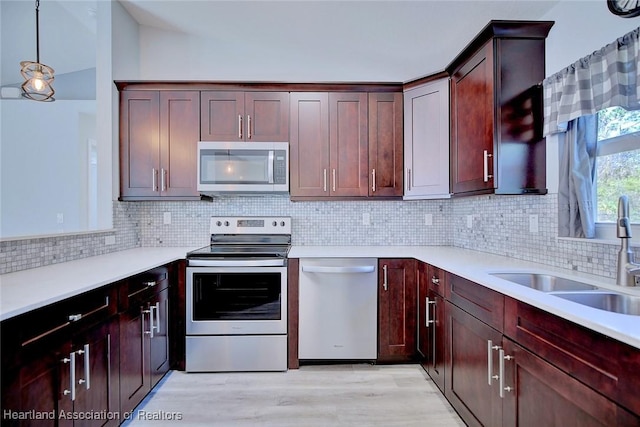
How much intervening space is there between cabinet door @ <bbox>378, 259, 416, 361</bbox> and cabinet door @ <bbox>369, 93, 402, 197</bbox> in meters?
0.66

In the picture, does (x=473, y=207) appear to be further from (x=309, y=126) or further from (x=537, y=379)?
(x=537, y=379)

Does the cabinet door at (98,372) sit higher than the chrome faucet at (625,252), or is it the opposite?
the chrome faucet at (625,252)

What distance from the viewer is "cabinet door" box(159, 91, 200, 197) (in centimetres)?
267

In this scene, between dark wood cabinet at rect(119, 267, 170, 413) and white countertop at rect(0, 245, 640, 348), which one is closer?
white countertop at rect(0, 245, 640, 348)

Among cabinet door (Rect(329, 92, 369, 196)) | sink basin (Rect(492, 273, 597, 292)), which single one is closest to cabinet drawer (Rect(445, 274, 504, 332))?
sink basin (Rect(492, 273, 597, 292))

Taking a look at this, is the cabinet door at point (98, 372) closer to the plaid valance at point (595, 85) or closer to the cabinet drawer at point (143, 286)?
the cabinet drawer at point (143, 286)

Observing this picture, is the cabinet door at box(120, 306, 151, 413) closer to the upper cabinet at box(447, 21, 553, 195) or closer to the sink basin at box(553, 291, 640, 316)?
the sink basin at box(553, 291, 640, 316)

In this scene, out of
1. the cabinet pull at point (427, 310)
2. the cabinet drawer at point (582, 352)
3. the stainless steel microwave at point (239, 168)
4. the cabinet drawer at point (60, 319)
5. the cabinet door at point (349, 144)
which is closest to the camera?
the cabinet drawer at point (582, 352)

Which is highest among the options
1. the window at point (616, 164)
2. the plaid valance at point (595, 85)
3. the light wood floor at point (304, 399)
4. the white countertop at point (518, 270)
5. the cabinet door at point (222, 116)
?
the cabinet door at point (222, 116)

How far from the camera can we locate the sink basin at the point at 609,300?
124 centimetres

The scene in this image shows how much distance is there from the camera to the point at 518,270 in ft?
5.78

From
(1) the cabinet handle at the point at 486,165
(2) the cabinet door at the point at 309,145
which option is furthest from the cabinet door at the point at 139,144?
(1) the cabinet handle at the point at 486,165

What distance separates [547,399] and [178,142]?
9.26ft

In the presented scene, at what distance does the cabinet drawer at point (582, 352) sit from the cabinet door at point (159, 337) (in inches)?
79.1
